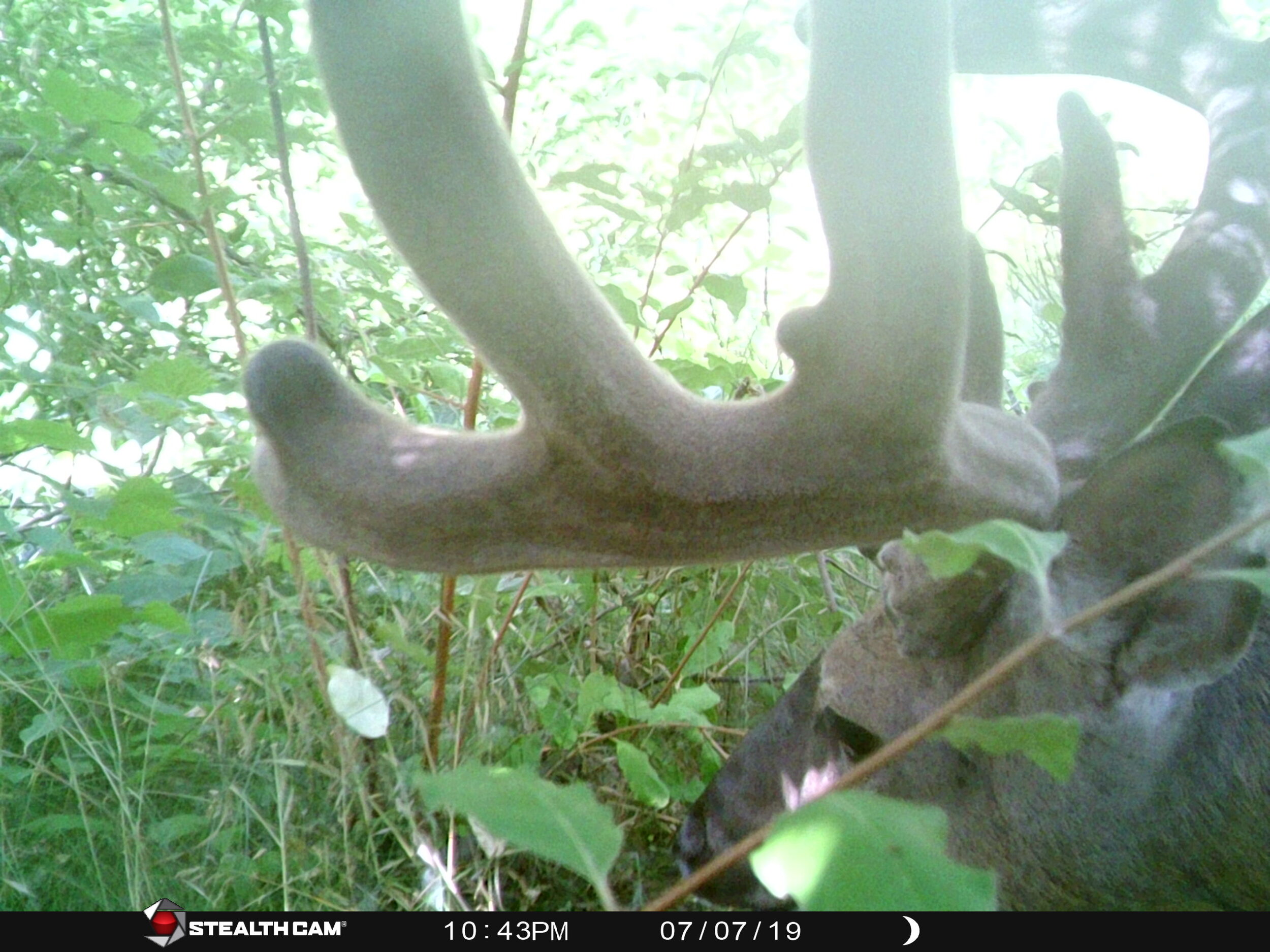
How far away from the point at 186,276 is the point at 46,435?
0.34 m

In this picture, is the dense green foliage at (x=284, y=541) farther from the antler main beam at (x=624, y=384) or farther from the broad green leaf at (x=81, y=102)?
the antler main beam at (x=624, y=384)

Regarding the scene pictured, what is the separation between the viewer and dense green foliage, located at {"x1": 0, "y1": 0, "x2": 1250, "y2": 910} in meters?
1.43

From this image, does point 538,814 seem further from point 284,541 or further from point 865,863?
point 284,541

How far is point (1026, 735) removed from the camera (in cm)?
67

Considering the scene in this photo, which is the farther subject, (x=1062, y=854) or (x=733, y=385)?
(x=733, y=385)

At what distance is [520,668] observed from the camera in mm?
1782

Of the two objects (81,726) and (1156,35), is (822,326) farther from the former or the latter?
(81,726)

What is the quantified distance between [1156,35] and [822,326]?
1.06 m

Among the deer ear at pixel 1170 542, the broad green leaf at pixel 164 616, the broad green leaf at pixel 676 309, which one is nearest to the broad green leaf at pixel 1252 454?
the deer ear at pixel 1170 542

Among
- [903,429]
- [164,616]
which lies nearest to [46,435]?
[164,616]

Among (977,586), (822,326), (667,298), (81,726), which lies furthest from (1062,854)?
(667,298)

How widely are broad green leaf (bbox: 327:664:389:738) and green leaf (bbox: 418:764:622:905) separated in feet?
2.31
